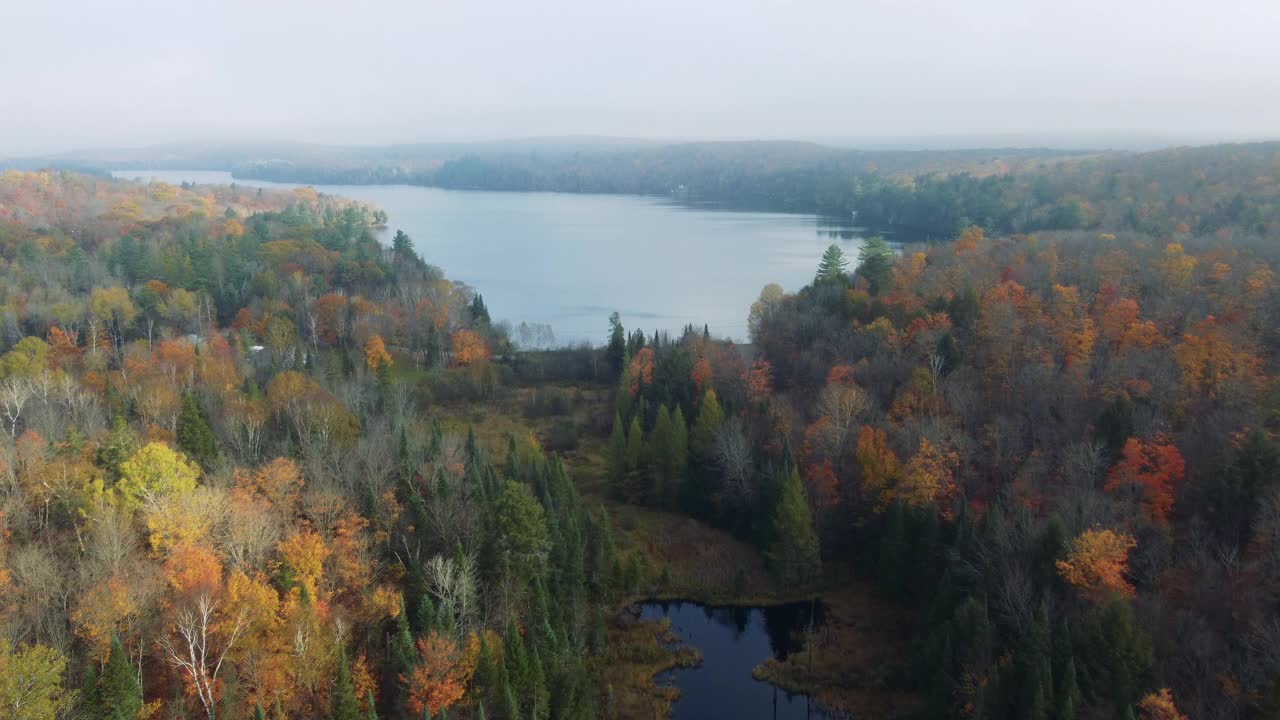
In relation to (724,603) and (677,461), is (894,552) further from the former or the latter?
(677,461)

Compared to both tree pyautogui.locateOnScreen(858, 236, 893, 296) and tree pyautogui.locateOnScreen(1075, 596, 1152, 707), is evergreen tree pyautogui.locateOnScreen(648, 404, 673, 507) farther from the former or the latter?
tree pyautogui.locateOnScreen(1075, 596, 1152, 707)

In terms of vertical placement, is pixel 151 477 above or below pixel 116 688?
above

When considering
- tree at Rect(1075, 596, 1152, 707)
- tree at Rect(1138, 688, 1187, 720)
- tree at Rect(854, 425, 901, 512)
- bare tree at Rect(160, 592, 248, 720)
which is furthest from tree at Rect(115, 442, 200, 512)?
tree at Rect(1138, 688, 1187, 720)

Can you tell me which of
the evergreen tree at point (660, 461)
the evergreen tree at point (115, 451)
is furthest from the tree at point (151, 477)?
the evergreen tree at point (660, 461)

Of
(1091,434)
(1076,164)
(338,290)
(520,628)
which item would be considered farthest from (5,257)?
(1076,164)

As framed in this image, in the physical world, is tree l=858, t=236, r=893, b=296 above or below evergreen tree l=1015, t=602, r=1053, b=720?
above

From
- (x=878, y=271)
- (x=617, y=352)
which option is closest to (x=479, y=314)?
(x=617, y=352)
